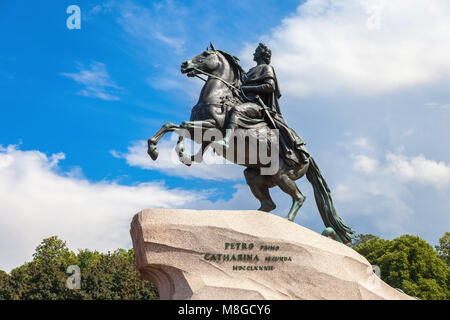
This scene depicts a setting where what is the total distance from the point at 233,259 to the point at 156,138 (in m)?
2.79

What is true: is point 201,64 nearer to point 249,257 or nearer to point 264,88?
point 264,88

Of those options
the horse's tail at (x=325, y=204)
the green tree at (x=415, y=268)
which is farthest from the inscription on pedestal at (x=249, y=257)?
the green tree at (x=415, y=268)

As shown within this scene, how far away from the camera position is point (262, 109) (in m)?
11.5

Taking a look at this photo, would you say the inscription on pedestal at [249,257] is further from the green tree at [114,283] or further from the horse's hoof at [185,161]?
the green tree at [114,283]

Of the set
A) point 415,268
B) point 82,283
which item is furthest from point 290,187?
point 415,268

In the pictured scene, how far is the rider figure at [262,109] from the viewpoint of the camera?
11.0 m

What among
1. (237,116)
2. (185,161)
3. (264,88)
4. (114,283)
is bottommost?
(114,283)

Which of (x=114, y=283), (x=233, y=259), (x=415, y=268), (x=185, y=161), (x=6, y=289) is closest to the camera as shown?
(x=233, y=259)

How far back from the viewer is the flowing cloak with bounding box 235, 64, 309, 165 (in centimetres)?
1111

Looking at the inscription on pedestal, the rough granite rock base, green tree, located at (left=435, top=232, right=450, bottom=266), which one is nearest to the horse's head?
the rough granite rock base

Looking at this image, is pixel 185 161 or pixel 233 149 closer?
pixel 185 161
